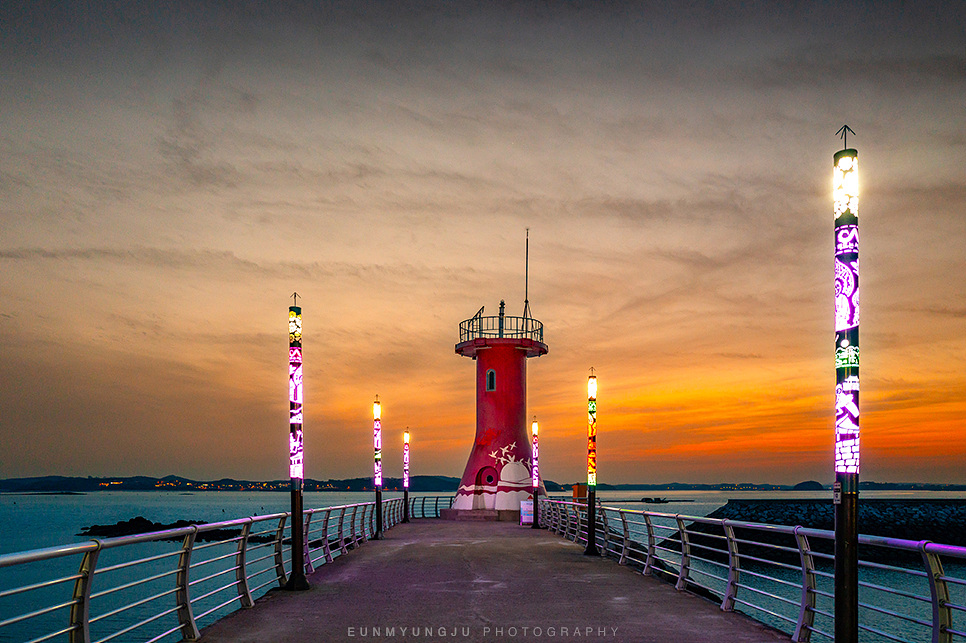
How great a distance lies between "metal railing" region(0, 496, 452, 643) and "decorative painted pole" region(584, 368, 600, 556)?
5417mm

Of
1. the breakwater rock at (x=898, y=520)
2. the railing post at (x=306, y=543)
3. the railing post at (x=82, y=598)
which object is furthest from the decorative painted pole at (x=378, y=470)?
the breakwater rock at (x=898, y=520)

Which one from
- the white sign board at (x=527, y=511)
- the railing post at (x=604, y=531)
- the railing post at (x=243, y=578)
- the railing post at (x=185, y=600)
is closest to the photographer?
the railing post at (x=185, y=600)

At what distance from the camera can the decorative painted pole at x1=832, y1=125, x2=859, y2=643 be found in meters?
6.33

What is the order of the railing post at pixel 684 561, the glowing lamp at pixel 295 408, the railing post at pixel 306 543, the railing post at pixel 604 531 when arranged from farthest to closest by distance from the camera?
the railing post at pixel 604 531
the railing post at pixel 306 543
the glowing lamp at pixel 295 408
the railing post at pixel 684 561

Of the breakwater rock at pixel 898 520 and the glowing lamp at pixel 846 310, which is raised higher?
the glowing lamp at pixel 846 310

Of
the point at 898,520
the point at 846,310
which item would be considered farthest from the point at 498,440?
the point at 898,520

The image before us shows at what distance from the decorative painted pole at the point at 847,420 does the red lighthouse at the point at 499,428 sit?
2736 cm

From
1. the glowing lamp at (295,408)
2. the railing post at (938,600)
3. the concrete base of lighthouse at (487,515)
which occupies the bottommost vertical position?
the concrete base of lighthouse at (487,515)

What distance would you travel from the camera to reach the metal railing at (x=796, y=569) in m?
5.89

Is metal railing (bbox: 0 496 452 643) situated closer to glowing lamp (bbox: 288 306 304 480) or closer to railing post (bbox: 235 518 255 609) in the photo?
railing post (bbox: 235 518 255 609)

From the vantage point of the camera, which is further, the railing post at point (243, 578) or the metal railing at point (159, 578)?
the railing post at point (243, 578)

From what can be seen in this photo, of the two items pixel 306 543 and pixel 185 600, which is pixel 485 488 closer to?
pixel 306 543

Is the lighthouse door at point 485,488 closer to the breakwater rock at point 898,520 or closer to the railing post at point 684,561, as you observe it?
the railing post at point 684,561

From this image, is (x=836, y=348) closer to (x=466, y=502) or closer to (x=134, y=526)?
(x=466, y=502)
